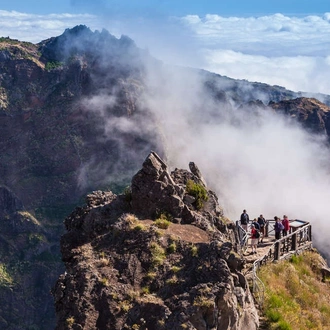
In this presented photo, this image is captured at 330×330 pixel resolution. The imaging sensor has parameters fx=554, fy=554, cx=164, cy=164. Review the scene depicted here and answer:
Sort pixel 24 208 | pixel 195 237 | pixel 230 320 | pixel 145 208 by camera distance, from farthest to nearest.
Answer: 1. pixel 24 208
2. pixel 145 208
3. pixel 195 237
4. pixel 230 320

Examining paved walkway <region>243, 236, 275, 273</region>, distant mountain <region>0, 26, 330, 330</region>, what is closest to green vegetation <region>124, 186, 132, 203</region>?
paved walkway <region>243, 236, 275, 273</region>

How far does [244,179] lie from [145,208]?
115620mm

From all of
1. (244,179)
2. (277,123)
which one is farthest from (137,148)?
(277,123)

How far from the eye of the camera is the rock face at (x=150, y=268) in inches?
606

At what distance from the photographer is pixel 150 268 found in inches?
681

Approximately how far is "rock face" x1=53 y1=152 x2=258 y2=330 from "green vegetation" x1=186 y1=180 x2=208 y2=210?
1.34 m

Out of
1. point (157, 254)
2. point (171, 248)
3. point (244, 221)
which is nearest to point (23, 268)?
point (244, 221)

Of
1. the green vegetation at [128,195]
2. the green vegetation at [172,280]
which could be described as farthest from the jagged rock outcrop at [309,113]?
the green vegetation at [172,280]

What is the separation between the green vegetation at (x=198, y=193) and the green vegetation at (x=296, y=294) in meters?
4.13

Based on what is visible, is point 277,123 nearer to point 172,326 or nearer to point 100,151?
point 100,151

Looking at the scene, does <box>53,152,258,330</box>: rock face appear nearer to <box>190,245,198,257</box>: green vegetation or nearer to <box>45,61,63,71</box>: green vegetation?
<box>190,245,198,257</box>: green vegetation

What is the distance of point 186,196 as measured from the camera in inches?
906

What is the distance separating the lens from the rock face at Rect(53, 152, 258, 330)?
1538 cm

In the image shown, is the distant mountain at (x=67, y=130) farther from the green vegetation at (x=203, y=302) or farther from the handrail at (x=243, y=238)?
the green vegetation at (x=203, y=302)
